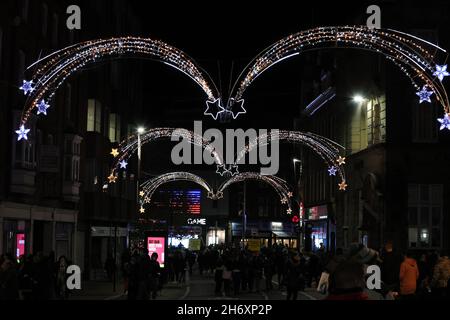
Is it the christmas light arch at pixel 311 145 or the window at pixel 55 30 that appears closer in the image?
the window at pixel 55 30

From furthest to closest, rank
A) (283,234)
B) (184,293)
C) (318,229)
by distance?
(283,234) < (318,229) < (184,293)

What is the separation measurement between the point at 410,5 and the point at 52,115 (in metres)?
18.2

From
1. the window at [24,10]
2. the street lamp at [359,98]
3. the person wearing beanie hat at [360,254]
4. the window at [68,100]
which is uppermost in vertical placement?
the window at [24,10]

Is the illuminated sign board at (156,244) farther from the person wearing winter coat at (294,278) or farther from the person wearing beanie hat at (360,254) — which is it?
the person wearing beanie hat at (360,254)

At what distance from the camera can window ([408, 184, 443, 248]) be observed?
4044 cm

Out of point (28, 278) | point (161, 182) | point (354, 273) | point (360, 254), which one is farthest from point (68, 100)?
point (354, 273)

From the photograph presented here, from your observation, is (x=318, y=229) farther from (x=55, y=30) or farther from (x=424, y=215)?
(x=55, y=30)

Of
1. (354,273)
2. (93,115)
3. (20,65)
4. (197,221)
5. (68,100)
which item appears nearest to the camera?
(354,273)

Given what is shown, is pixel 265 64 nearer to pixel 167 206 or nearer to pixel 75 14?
pixel 75 14

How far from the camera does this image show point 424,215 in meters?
40.6

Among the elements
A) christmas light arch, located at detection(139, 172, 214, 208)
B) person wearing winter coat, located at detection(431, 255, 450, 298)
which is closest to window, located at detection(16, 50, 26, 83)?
person wearing winter coat, located at detection(431, 255, 450, 298)

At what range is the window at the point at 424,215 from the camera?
40.4 metres

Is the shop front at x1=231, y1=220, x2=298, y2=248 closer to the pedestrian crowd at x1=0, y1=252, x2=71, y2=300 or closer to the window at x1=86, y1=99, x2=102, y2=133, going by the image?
the window at x1=86, y1=99, x2=102, y2=133

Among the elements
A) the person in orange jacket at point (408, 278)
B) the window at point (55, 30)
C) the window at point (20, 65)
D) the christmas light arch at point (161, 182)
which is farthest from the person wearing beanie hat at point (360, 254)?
the christmas light arch at point (161, 182)
